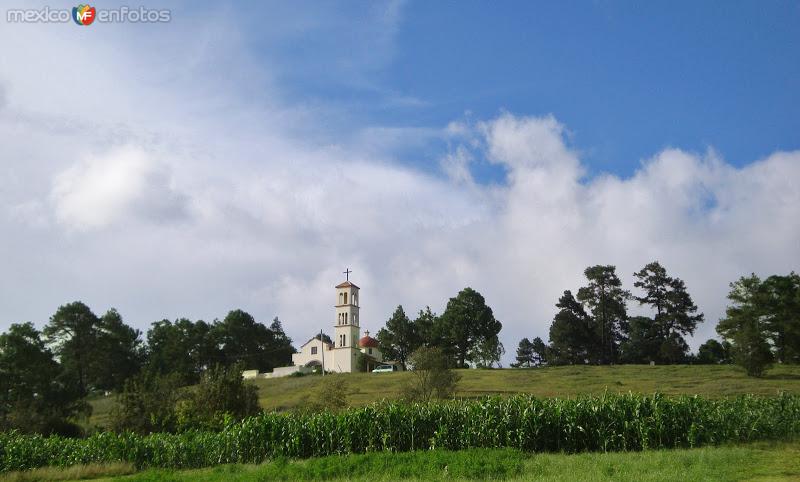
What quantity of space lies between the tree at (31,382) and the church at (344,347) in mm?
33118

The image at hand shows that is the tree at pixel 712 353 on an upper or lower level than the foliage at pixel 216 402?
upper

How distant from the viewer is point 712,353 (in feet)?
288

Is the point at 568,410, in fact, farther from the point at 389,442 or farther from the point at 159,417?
the point at 159,417

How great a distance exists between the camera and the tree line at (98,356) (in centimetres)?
5278

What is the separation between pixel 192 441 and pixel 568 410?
14.2 metres

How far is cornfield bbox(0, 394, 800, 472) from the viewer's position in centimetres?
2341

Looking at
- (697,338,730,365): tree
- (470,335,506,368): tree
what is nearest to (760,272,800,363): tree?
(697,338,730,365): tree

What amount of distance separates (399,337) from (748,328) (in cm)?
4408

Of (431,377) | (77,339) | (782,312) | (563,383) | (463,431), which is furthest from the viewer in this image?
(77,339)

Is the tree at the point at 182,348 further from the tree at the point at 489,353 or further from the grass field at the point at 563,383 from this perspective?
the tree at the point at 489,353

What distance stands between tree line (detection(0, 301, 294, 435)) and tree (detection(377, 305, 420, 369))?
1839 centimetres

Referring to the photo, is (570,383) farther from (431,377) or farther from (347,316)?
(347,316)

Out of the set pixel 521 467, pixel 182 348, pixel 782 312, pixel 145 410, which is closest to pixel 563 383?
pixel 782 312

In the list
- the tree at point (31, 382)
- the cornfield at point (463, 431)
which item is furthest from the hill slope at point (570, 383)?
the cornfield at point (463, 431)
